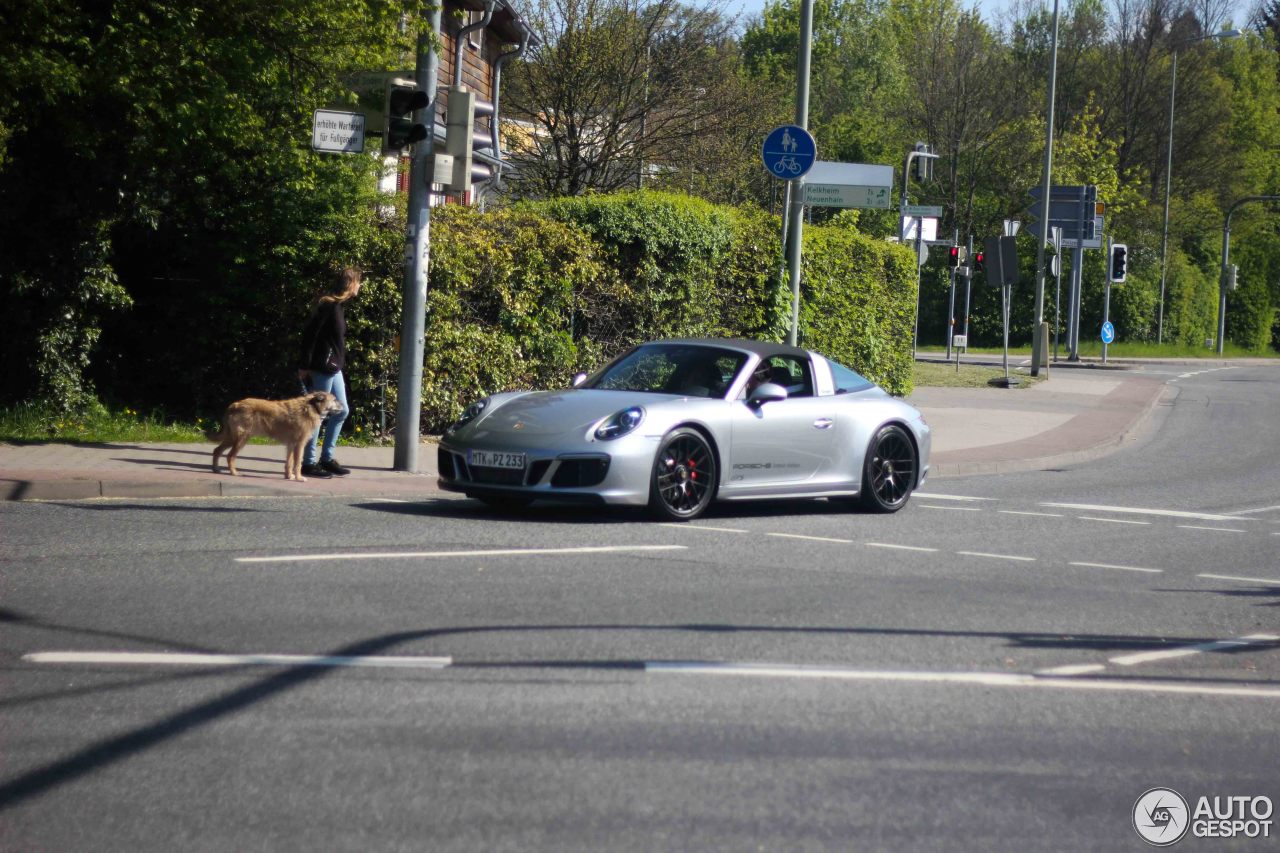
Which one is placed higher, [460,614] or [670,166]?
[670,166]

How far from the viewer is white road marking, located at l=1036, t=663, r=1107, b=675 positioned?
614cm

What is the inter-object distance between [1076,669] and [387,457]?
884 centimetres

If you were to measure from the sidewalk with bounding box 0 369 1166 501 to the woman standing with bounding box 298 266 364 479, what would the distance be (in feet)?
0.92

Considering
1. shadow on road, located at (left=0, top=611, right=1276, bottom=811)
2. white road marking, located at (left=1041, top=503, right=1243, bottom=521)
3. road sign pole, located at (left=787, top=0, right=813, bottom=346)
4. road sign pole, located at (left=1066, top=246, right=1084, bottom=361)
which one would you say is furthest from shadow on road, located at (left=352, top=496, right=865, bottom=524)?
road sign pole, located at (left=1066, top=246, right=1084, bottom=361)

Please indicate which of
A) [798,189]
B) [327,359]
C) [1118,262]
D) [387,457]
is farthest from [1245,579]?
[1118,262]

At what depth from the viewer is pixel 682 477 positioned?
1059 centimetres

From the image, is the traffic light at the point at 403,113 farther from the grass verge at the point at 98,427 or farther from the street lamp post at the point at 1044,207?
the street lamp post at the point at 1044,207

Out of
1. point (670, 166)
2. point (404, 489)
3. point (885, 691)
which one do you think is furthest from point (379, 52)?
point (670, 166)

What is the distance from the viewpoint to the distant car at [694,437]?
33.2 feet

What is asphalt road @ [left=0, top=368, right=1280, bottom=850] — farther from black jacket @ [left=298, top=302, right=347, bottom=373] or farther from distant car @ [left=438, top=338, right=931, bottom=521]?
black jacket @ [left=298, top=302, right=347, bottom=373]

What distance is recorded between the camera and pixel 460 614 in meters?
6.88

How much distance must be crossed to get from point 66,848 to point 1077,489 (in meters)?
12.4

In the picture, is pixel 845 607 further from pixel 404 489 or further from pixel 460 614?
pixel 404 489

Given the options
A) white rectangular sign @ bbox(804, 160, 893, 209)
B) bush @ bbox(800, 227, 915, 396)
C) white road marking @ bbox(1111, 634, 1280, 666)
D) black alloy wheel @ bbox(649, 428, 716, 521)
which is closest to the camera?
white road marking @ bbox(1111, 634, 1280, 666)
